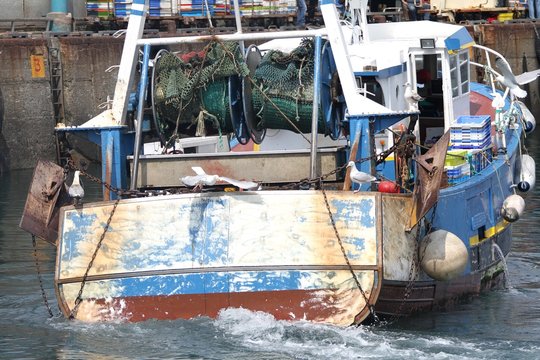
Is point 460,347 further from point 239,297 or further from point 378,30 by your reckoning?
point 378,30

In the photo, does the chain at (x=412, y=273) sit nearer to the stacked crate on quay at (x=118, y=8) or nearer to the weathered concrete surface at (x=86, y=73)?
the weathered concrete surface at (x=86, y=73)

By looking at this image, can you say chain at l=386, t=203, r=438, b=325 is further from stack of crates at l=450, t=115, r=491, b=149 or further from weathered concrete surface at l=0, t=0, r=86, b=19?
weathered concrete surface at l=0, t=0, r=86, b=19

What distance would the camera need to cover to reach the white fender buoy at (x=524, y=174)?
18.8 metres

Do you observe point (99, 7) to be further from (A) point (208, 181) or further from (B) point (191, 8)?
(A) point (208, 181)

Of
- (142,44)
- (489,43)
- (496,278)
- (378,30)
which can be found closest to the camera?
(142,44)

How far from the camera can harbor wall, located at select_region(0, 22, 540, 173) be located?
30.4 meters

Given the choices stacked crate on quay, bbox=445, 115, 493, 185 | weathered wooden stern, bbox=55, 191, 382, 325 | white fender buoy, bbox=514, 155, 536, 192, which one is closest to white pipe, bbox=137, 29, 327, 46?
weathered wooden stern, bbox=55, 191, 382, 325

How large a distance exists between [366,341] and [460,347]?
0.91 m

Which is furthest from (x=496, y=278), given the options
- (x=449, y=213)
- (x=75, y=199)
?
(x=75, y=199)

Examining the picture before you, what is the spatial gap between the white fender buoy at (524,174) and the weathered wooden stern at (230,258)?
17.9ft

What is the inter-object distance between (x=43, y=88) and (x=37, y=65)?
53cm

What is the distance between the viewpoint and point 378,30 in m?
21.2

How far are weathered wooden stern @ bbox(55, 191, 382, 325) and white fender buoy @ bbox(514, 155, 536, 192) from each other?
544 cm

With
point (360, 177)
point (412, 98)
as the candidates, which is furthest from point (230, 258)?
point (412, 98)
